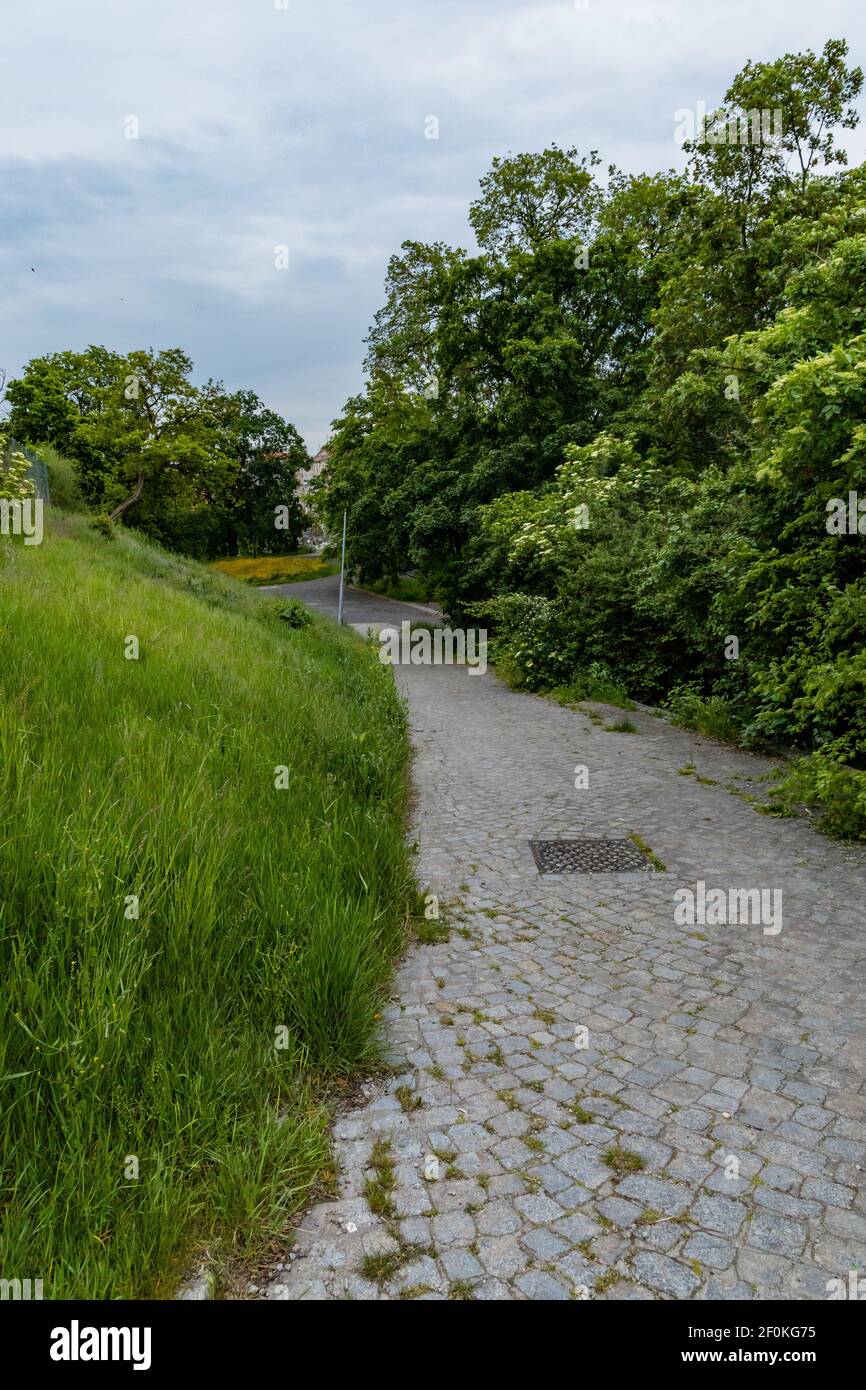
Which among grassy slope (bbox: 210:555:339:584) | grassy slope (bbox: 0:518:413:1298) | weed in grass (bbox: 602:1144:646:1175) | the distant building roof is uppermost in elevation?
the distant building roof

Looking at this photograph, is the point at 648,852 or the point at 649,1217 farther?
the point at 648,852

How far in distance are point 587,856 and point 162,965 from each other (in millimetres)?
3851

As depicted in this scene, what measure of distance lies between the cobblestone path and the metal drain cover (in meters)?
0.18

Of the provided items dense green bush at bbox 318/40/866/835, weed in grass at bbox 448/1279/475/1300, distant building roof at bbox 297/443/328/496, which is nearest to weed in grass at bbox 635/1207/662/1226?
weed in grass at bbox 448/1279/475/1300

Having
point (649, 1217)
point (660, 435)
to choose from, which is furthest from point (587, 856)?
point (660, 435)

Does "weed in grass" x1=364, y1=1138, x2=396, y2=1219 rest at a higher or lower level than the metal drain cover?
lower

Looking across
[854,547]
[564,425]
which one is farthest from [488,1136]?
[564,425]

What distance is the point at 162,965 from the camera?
297cm

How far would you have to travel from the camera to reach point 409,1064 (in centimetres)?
329

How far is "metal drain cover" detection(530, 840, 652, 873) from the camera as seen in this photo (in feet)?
18.7
